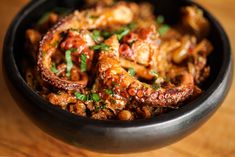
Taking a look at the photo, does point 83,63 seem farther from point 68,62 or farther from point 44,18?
point 44,18

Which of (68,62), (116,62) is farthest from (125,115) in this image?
(68,62)

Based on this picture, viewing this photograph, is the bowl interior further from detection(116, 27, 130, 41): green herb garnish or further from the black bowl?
detection(116, 27, 130, 41): green herb garnish

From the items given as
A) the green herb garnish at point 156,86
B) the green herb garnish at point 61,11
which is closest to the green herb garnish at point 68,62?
the green herb garnish at point 156,86

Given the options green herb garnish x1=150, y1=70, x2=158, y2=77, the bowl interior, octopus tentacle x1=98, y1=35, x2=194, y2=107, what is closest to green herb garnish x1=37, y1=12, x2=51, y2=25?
the bowl interior

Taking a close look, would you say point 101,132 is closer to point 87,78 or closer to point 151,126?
point 151,126

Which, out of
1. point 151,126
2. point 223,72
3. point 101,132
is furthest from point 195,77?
point 101,132

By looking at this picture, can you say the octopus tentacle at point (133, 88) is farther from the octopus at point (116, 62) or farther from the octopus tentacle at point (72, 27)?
the octopus tentacle at point (72, 27)
